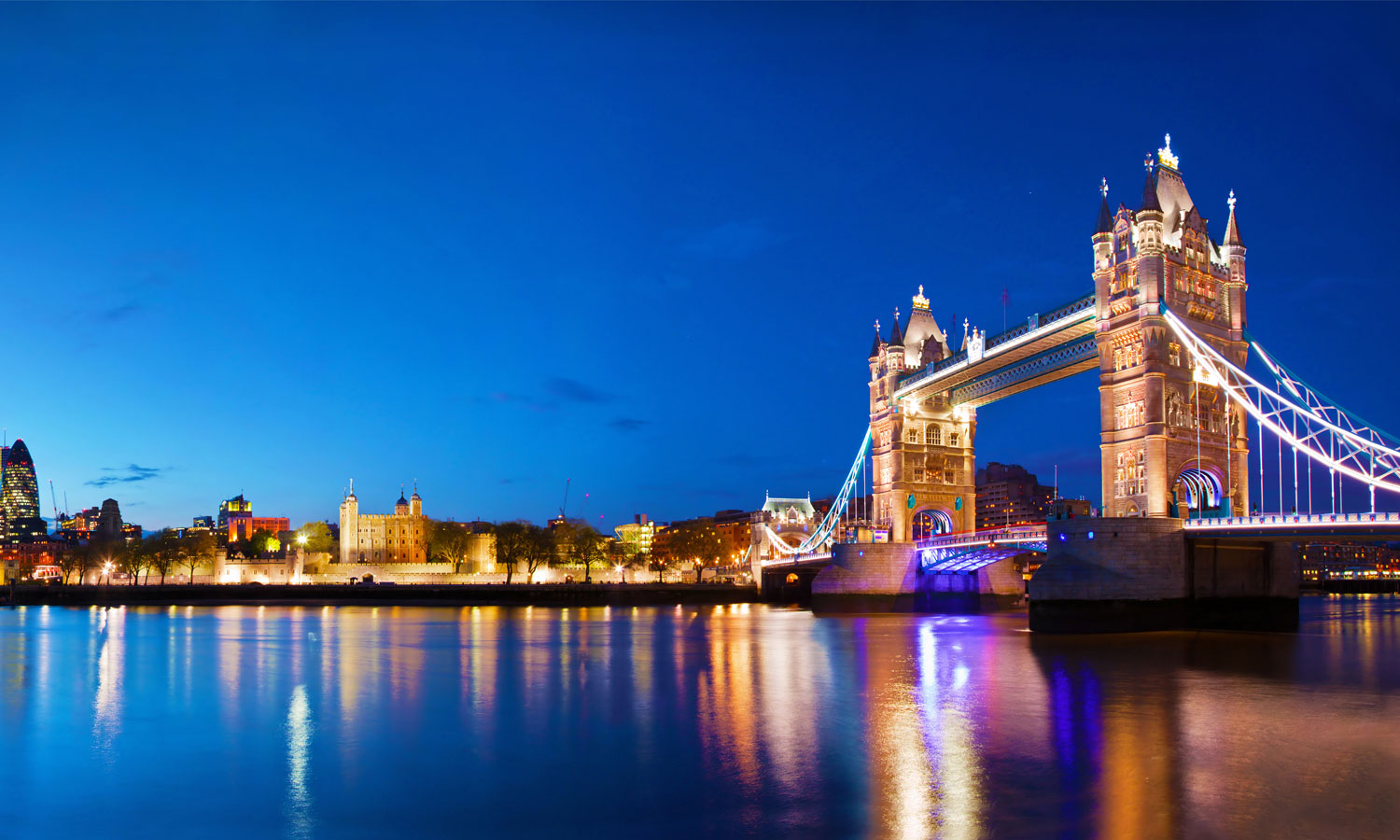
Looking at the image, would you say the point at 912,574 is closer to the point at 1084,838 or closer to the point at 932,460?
the point at 932,460

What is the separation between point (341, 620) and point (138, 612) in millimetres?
22461

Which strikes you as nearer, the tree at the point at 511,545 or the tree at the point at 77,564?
the tree at the point at 511,545

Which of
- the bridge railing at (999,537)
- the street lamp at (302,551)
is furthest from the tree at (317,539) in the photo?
the bridge railing at (999,537)

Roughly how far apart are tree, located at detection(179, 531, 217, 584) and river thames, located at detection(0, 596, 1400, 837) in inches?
2876

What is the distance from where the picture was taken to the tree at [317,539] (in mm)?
118062

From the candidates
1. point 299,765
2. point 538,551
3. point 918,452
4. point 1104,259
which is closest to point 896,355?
point 918,452

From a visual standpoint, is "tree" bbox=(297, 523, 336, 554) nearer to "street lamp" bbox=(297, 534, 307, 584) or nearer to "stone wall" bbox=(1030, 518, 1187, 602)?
"street lamp" bbox=(297, 534, 307, 584)

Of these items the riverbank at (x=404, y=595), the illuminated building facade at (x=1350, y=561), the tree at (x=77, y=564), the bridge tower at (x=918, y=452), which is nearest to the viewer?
the bridge tower at (x=918, y=452)

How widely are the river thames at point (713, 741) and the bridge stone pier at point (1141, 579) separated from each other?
3.72ft

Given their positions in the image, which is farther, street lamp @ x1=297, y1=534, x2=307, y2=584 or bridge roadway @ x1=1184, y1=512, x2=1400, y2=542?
street lamp @ x1=297, y1=534, x2=307, y2=584

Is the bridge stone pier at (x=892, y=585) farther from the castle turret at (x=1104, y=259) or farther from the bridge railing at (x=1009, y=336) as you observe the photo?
the castle turret at (x=1104, y=259)

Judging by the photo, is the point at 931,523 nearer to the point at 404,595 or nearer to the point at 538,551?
the point at 538,551

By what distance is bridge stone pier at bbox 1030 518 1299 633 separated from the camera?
1342 inches

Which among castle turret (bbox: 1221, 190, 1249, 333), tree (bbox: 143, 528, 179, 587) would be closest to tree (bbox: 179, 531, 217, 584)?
tree (bbox: 143, 528, 179, 587)
